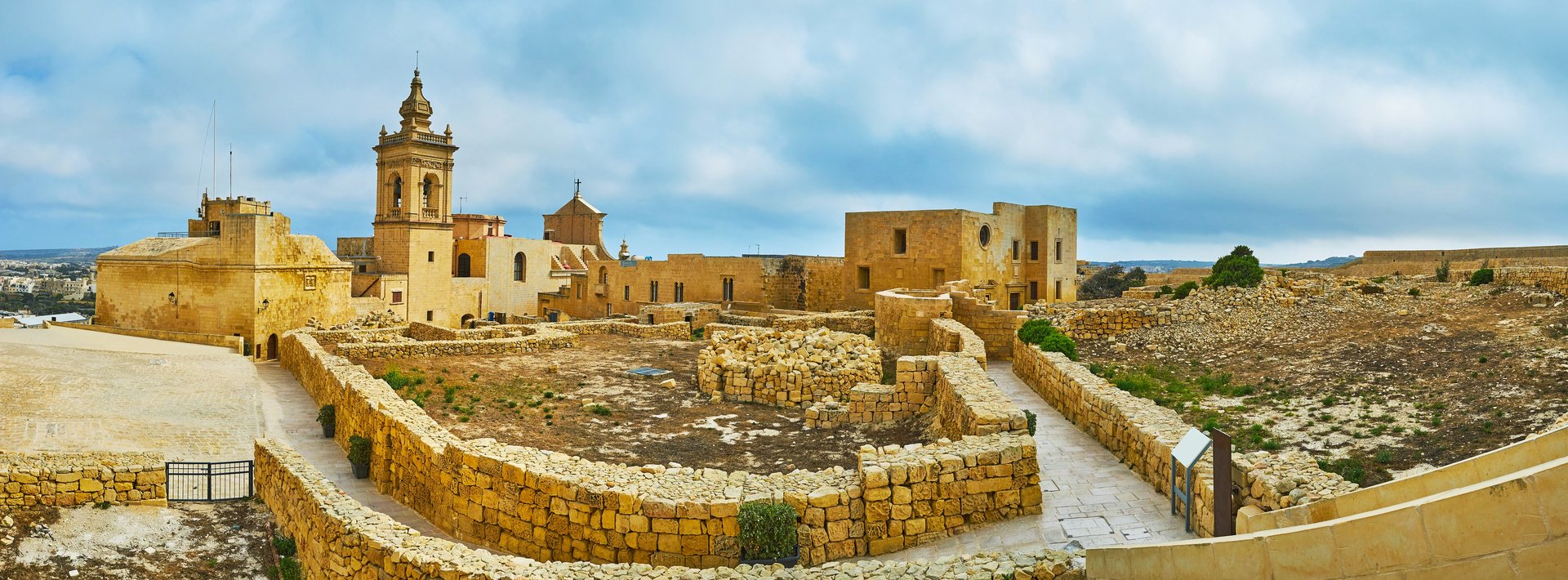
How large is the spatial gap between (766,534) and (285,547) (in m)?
5.53

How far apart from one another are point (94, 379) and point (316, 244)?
1455 cm

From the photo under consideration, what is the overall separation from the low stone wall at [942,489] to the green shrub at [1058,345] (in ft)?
→ 26.1

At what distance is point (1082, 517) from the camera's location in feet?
24.4

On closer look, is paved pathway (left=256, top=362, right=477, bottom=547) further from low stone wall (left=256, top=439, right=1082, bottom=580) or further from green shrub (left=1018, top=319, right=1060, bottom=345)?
green shrub (left=1018, top=319, right=1060, bottom=345)

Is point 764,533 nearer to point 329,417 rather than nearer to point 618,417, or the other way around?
point 618,417

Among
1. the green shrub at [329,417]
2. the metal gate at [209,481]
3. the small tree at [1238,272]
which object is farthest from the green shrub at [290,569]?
the small tree at [1238,272]

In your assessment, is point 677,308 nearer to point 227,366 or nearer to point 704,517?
point 227,366

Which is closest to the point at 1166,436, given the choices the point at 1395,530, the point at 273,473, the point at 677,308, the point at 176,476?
the point at 1395,530

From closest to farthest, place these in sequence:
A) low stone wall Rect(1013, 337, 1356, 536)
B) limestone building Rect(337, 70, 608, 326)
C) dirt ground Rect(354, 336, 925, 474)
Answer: low stone wall Rect(1013, 337, 1356, 536), dirt ground Rect(354, 336, 925, 474), limestone building Rect(337, 70, 608, 326)

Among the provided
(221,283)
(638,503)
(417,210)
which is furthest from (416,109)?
(638,503)

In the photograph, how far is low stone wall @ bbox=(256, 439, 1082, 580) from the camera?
17.7 ft

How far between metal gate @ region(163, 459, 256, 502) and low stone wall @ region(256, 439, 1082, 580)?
2.40 metres

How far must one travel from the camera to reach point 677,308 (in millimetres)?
28062

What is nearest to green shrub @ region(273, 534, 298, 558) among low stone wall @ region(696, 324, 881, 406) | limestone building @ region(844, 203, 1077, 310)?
low stone wall @ region(696, 324, 881, 406)
